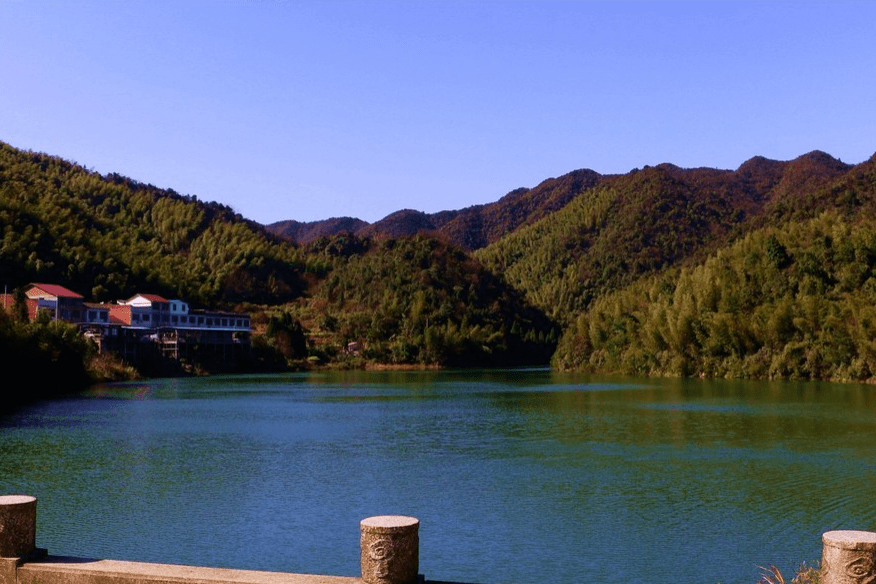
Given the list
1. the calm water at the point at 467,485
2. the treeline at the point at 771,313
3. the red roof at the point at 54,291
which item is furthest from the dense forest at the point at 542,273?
the calm water at the point at 467,485

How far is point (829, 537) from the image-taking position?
584cm

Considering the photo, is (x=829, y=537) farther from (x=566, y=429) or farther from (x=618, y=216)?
(x=618, y=216)

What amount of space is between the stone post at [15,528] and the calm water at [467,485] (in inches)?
222

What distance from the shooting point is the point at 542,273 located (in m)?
146

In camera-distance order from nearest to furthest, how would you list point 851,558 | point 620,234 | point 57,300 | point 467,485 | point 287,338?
1. point 851,558
2. point 467,485
3. point 57,300
4. point 287,338
5. point 620,234

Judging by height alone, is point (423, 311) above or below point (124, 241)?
below

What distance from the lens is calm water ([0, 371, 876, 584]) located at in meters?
12.7

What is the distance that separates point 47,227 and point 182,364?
3091cm

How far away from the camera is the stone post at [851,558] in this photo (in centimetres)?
571

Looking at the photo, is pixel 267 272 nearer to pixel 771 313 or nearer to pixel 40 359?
pixel 771 313

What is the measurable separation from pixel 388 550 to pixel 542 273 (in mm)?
140522

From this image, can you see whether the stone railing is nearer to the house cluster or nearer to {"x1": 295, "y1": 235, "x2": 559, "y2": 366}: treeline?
the house cluster

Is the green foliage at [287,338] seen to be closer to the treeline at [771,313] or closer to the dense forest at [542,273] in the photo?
the dense forest at [542,273]

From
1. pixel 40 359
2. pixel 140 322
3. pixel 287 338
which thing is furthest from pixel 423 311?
pixel 40 359
